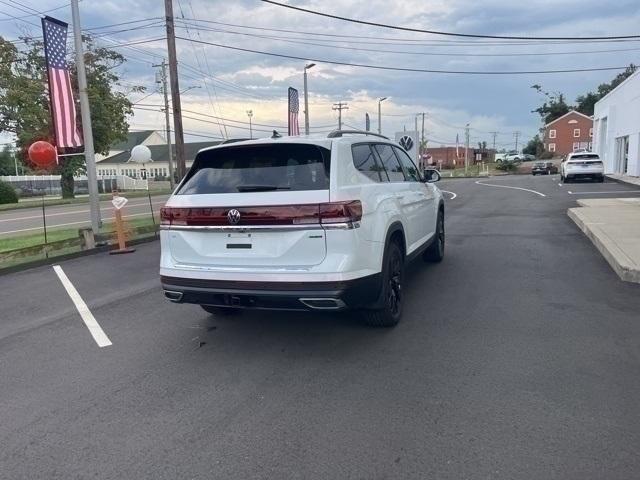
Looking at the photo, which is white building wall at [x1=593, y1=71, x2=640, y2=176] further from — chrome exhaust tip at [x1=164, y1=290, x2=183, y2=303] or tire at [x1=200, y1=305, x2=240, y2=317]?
chrome exhaust tip at [x1=164, y1=290, x2=183, y2=303]

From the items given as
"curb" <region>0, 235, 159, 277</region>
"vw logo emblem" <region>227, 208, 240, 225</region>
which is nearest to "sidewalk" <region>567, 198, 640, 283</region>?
"vw logo emblem" <region>227, 208, 240, 225</region>

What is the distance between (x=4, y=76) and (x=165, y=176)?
4815 centimetres

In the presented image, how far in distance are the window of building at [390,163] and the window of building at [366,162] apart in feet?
0.91

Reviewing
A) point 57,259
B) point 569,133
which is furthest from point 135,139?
point 57,259

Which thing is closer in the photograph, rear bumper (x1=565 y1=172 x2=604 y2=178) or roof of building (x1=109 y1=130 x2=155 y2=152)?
rear bumper (x1=565 y1=172 x2=604 y2=178)

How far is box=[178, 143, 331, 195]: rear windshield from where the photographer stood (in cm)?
453

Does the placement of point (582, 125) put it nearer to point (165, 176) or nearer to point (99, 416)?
point (165, 176)

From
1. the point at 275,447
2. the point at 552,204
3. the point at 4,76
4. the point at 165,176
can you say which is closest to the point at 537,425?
the point at 275,447

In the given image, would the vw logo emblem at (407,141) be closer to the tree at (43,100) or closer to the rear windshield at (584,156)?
the rear windshield at (584,156)

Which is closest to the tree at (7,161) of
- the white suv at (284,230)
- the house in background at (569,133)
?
the house in background at (569,133)

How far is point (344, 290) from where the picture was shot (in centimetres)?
432

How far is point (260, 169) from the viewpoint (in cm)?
471

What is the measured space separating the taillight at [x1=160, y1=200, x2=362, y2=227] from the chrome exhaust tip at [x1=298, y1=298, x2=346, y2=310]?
609mm

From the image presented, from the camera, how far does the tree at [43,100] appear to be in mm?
35250
